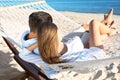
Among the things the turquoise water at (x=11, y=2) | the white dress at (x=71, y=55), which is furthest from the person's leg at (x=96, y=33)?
the turquoise water at (x=11, y=2)

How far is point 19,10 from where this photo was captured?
441cm

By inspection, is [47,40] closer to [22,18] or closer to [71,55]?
[71,55]

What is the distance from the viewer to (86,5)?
12266 mm

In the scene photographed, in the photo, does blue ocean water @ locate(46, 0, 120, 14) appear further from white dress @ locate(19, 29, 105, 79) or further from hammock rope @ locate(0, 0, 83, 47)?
white dress @ locate(19, 29, 105, 79)

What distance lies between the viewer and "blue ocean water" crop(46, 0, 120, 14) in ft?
37.7

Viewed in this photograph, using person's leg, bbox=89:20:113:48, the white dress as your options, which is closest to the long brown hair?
the white dress

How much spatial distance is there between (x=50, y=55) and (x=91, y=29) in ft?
2.89

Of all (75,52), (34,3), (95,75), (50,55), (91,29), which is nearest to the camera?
(50,55)

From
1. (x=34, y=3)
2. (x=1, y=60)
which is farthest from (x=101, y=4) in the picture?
(x=1, y=60)

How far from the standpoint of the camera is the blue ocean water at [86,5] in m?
11.5

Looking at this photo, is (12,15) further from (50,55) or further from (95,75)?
(50,55)

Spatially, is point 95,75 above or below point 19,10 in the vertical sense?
below

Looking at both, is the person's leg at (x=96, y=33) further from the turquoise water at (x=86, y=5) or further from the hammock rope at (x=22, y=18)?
the turquoise water at (x=86, y=5)

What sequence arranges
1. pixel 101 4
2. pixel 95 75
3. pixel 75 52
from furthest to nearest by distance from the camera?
pixel 101 4, pixel 95 75, pixel 75 52
